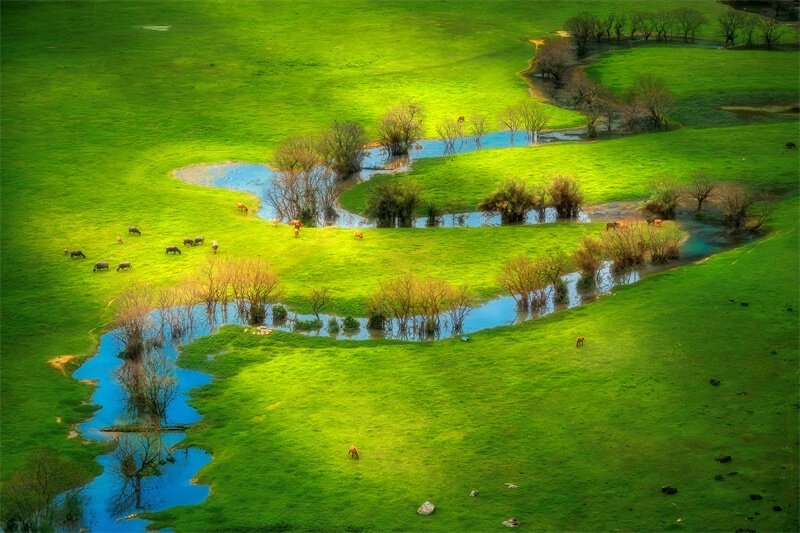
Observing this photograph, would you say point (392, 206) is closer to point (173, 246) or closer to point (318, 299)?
point (318, 299)

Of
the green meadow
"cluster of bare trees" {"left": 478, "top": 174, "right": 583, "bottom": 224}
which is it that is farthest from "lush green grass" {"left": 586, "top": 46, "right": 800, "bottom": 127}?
"cluster of bare trees" {"left": 478, "top": 174, "right": 583, "bottom": 224}

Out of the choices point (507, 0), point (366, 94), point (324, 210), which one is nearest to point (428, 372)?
point (324, 210)

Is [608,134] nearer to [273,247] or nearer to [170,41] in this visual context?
[273,247]

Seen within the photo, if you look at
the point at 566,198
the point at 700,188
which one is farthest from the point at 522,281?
the point at 700,188

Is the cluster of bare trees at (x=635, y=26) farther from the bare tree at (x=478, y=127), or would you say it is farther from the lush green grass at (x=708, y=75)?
the bare tree at (x=478, y=127)

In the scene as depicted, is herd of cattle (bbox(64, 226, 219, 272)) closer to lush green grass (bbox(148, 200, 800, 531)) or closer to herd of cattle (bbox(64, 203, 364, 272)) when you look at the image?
herd of cattle (bbox(64, 203, 364, 272))

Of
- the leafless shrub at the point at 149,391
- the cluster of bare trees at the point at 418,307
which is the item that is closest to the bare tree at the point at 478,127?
the cluster of bare trees at the point at 418,307

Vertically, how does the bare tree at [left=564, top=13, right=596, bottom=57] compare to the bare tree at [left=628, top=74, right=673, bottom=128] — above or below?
above
